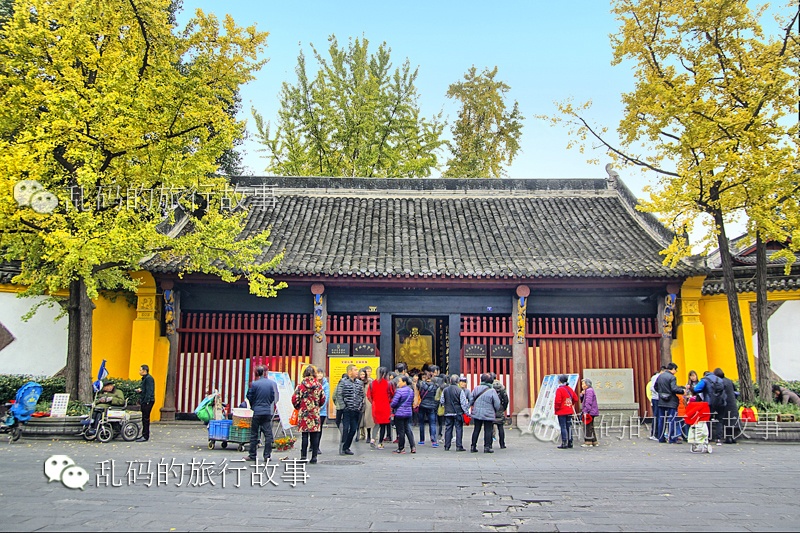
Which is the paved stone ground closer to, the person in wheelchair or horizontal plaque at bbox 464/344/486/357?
the person in wheelchair

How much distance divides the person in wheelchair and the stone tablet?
10.1m

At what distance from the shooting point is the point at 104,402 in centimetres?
1215

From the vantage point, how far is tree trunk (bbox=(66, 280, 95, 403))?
12.6m

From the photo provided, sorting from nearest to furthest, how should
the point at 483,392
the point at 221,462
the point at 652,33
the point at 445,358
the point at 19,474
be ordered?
the point at 19,474
the point at 221,462
the point at 483,392
the point at 652,33
the point at 445,358

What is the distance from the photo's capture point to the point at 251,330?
15.6m

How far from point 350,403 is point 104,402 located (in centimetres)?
496

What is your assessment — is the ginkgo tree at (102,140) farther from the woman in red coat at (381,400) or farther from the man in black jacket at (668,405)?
the man in black jacket at (668,405)

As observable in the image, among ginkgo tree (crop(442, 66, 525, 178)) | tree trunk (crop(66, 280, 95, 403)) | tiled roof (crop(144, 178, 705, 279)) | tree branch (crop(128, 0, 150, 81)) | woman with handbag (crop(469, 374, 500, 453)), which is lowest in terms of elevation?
woman with handbag (crop(469, 374, 500, 453))

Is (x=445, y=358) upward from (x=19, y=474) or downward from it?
upward

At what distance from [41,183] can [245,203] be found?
703 cm

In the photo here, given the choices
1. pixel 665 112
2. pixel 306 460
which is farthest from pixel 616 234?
pixel 306 460

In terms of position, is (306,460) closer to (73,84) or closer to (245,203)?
(73,84)

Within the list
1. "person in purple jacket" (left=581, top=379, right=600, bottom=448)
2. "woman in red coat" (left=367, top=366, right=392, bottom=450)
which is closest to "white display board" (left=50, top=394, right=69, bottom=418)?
"woman in red coat" (left=367, top=366, right=392, bottom=450)

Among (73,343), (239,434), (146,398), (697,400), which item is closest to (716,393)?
(697,400)
